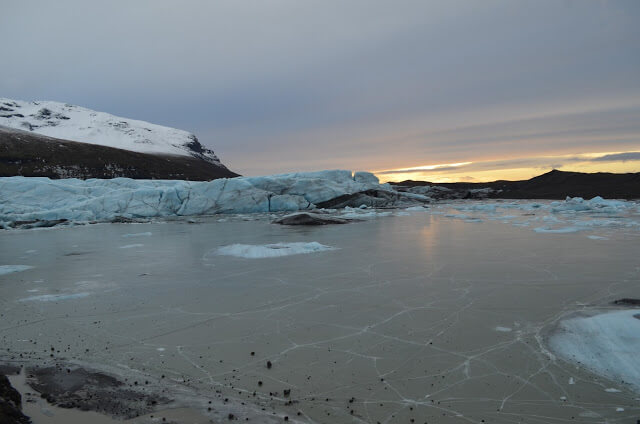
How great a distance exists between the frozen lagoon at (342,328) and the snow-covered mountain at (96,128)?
115 m

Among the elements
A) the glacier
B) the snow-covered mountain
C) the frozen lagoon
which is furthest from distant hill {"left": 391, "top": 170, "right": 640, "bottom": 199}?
the snow-covered mountain

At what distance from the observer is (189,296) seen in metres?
6.09

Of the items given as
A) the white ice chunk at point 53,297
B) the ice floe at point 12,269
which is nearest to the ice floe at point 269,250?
the white ice chunk at point 53,297

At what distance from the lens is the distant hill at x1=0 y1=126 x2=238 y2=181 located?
214 ft

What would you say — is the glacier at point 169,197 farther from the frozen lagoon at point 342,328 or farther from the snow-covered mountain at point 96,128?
the snow-covered mountain at point 96,128

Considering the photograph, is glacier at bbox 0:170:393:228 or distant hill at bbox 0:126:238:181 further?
distant hill at bbox 0:126:238:181

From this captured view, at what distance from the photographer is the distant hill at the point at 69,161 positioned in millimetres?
65188

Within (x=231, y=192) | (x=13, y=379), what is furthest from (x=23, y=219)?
(x=13, y=379)

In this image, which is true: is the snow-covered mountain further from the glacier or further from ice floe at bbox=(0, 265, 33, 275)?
ice floe at bbox=(0, 265, 33, 275)

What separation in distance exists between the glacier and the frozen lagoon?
1799 cm

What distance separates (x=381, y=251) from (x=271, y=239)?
4.00 metres

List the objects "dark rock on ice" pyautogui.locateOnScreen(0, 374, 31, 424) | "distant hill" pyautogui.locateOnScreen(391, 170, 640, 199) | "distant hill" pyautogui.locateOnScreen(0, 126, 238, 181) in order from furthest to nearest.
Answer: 1. "distant hill" pyautogui.locateOnScreen(0, 126, 238, 181)
2. "distant hill" pyautogui.locateOnScreen(391, 170, 640, 199)
3. "dark rock on ice" pyautogui.locateOnScreen(0, 374, 31, 424)

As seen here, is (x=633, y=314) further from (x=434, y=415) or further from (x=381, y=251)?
(x=381, y=251)

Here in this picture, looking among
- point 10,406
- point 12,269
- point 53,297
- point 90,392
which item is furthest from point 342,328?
point 12,269
